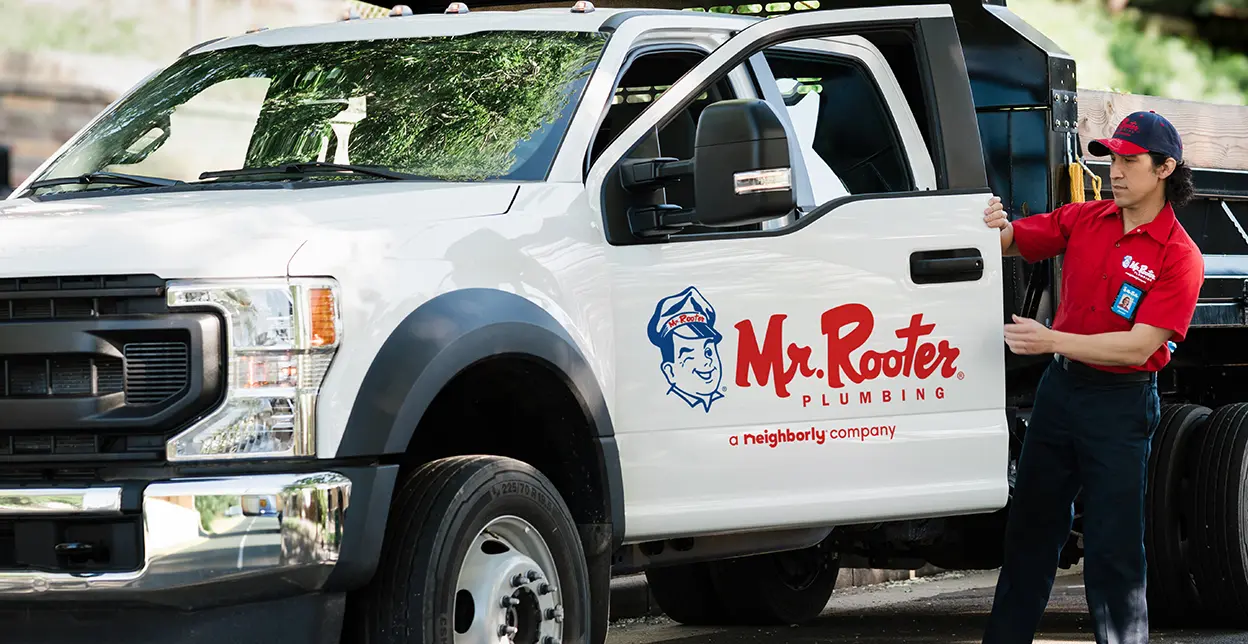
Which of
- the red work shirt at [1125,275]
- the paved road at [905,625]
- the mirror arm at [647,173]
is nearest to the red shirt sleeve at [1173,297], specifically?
the red work shirt at [1125,275]

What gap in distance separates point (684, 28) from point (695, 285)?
0.93m

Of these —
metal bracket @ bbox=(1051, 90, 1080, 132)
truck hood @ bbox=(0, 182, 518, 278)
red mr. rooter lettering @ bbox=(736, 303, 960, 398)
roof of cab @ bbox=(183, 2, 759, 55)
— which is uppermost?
roof of cab @ bbox=(183, 2, 759, 55)

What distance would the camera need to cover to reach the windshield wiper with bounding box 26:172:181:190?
18.1ft

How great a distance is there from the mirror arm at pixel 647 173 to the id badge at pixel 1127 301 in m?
1.53

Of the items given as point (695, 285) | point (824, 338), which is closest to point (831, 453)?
point (824, 338)

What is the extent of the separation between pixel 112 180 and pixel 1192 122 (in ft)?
14.3

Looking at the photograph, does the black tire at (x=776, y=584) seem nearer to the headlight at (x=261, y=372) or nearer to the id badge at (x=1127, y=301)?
the id badge at (x=1127, y=301)

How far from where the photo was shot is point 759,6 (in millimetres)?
8516

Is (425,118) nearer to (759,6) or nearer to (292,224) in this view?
(292,224)

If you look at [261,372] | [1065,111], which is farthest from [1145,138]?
[261,372]

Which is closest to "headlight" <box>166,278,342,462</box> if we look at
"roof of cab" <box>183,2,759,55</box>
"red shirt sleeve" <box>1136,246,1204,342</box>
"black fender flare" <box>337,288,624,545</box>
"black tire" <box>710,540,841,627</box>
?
"black fender flare" <box>337,288,624,545</box>

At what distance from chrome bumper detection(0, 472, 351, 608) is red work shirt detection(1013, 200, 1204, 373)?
108 inches

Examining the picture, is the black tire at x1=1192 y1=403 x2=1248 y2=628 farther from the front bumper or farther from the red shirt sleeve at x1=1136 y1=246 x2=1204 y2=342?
the front bumper

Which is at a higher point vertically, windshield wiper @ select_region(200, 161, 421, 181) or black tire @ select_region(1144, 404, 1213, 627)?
windshield wiper @ select_region(200, 161, 421, 181)
